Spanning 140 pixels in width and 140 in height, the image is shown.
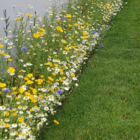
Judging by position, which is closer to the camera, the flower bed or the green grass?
the flower bed

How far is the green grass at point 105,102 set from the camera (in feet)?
8.55

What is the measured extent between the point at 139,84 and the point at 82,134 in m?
1.38

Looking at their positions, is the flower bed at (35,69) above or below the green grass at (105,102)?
above

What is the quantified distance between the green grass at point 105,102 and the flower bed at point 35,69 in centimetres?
17

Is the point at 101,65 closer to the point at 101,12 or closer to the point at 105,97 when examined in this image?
the point at 105,97

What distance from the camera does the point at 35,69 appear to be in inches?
127

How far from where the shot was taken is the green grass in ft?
8.55

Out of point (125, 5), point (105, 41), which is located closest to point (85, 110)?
point (105, 41)

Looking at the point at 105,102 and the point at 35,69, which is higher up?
the point at 35,69

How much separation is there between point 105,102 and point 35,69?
104 centimetres

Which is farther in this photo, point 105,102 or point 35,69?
point 35,69

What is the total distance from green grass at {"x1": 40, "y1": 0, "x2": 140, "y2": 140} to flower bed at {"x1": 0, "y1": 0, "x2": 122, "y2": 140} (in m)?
0.17

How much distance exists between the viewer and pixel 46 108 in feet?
8.26

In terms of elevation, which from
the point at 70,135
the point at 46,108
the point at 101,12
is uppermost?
the point at 101,12
